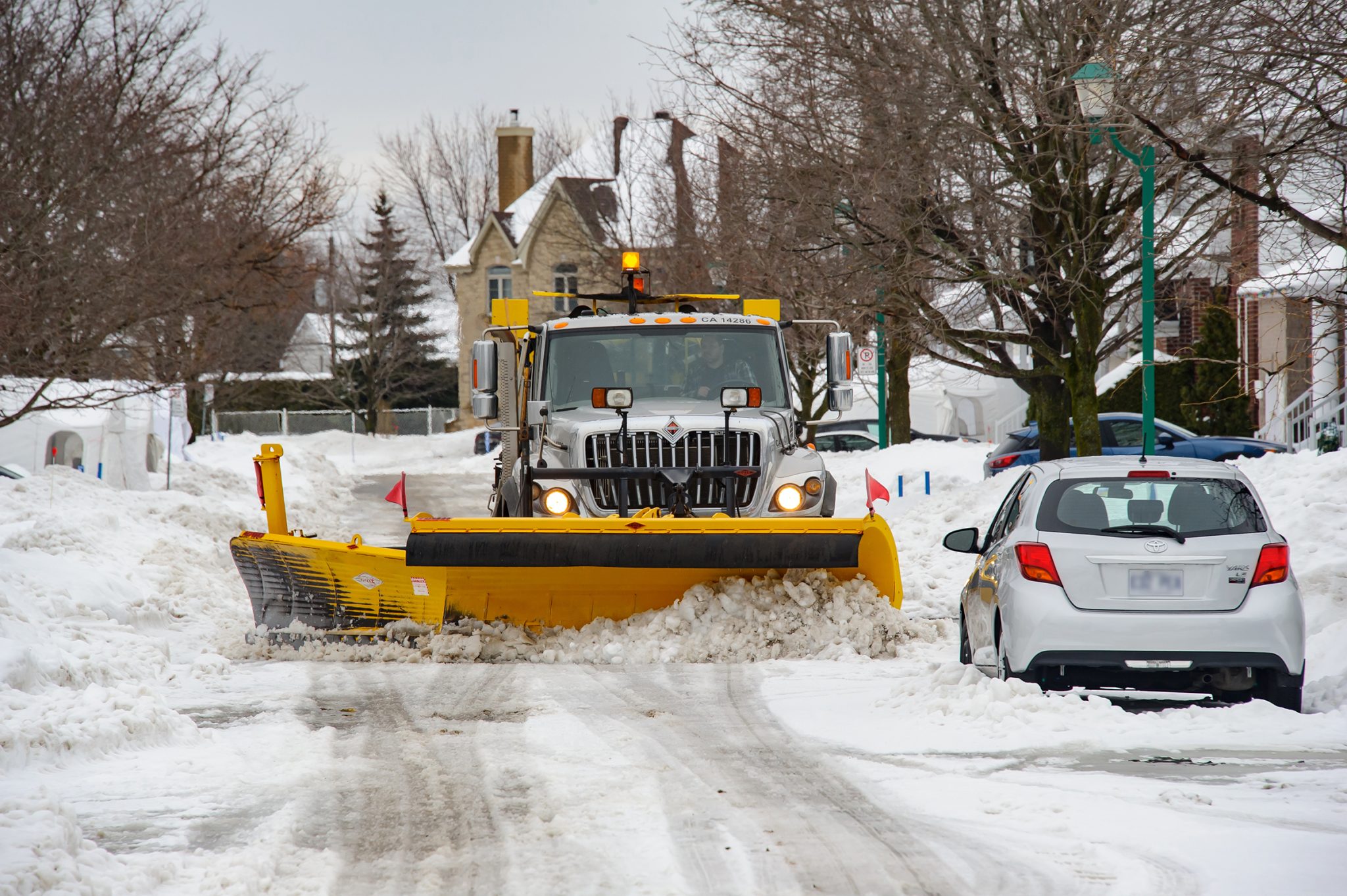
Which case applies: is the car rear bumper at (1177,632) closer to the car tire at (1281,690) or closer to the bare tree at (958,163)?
the car tire at (1281,690)

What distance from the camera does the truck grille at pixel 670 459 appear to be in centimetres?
1020

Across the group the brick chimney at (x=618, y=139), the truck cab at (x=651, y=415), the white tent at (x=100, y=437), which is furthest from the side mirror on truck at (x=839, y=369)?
the brick chimney at (x=618, y=139)

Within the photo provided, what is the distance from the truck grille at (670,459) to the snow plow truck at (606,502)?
11mm

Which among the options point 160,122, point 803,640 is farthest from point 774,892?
point 160,122

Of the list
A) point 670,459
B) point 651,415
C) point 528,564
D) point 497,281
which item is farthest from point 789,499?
point 497,281

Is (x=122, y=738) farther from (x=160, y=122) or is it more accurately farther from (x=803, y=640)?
(x=160, y=122)

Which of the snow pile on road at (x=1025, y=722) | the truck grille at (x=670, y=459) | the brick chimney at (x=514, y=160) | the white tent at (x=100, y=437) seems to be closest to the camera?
the snow pile on road at (x=1025, y=722)

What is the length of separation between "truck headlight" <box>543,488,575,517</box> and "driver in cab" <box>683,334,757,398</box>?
4.48 ft

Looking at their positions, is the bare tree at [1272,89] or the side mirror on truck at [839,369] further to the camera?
the side mirror on truck at [839,369]

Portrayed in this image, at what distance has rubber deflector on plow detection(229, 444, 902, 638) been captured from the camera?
9273mm

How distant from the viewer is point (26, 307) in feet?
47.2

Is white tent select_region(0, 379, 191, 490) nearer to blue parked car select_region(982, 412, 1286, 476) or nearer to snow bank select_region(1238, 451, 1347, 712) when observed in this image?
blue parked car select_region(982, 412, 1286, 476)

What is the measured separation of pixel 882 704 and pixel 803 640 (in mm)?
1856

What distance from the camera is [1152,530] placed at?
7402mm
